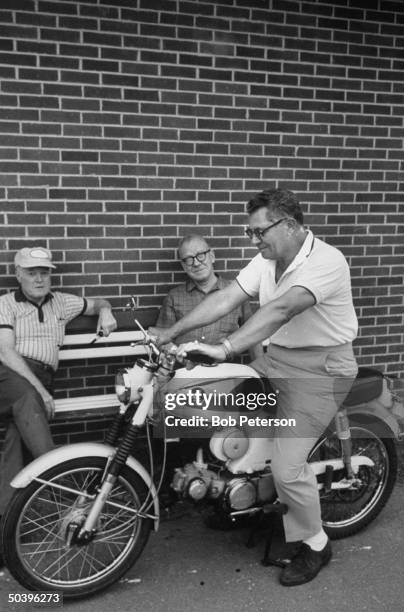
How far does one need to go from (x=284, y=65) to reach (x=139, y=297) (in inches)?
76.5

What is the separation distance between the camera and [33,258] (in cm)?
375

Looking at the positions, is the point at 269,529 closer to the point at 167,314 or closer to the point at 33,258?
the point at 167,314

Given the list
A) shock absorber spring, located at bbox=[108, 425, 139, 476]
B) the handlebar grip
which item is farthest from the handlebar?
shock absorber spring, located at bbox=[108, 425, 139, 476]

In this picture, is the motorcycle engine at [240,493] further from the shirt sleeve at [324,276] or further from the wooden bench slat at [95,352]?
the wooden bench slat at [95,352]

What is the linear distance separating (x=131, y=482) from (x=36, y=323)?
51.3 inches

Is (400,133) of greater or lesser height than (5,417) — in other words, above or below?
above

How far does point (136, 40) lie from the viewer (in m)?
4.02

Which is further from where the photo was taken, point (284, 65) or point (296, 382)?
point (284, 65)

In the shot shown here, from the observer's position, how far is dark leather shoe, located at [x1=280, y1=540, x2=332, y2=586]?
307 cm

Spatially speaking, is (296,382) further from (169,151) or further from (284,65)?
(284,65)

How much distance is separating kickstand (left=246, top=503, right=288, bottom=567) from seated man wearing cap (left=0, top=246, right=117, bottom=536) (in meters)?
1.22

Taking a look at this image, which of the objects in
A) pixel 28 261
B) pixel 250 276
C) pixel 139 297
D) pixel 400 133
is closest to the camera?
pixel 250 276

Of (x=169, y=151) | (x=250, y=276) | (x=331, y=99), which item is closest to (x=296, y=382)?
(x=250, y=276)

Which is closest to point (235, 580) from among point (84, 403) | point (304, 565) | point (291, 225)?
point (304, 565)
